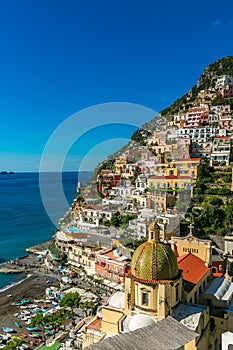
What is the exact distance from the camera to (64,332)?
67.8 ft

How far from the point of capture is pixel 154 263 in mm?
13250

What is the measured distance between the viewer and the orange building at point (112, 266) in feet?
92.2

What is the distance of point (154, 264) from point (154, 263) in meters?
0.04

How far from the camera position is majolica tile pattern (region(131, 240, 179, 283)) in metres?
13.2

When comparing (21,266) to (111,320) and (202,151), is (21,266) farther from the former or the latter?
(202,151)

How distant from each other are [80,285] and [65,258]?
24.8 ft

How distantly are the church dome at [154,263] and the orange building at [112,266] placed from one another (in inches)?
582

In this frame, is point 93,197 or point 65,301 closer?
point 65,301

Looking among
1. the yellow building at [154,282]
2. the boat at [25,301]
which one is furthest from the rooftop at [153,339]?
the boat at [25,301]

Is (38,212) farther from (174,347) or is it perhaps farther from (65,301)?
(174,347)

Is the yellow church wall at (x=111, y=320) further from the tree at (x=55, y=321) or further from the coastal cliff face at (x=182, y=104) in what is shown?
the coastal cliff face at (x=182, y=104)

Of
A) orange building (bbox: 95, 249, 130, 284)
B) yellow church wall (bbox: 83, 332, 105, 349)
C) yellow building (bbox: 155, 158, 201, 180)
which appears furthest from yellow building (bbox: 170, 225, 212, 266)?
yellow building (bbox: 155, 158, 201, 180)

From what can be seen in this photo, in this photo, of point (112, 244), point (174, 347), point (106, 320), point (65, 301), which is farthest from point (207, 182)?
point (174, 347)

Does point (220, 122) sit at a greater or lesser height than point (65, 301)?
greater
